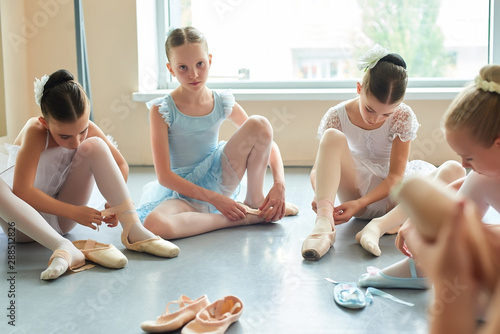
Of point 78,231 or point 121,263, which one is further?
point 78,231

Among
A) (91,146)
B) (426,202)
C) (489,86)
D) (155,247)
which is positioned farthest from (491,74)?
(91,146)

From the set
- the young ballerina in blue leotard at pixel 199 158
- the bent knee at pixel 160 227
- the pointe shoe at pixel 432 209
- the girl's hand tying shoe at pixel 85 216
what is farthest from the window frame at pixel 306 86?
the pointe shoe at pixel 432 209

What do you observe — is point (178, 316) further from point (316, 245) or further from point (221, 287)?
point (316, 245)

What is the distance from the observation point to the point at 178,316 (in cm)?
120

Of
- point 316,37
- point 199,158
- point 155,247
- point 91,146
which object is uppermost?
point 316,37

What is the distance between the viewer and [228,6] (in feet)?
10.5

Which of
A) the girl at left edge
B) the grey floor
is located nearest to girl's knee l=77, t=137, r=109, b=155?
the girl at left edge

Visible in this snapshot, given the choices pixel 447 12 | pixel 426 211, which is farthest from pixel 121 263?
pixel 447 12

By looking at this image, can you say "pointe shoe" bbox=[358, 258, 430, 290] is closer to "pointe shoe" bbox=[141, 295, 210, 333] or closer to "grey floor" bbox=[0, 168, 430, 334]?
"grey floor" bbox=[0, 168, 430, 334]

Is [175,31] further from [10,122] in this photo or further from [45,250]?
[10,122]

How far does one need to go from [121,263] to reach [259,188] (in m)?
0.59

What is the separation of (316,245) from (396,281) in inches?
10.7

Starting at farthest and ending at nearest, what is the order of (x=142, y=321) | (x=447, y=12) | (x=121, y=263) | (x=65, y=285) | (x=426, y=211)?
(x=447, y=12) < (x=121, y=263) < (x=65, y=285) < (x=142, y=321) < (x=426, y=211)

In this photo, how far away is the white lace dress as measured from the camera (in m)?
1.86
